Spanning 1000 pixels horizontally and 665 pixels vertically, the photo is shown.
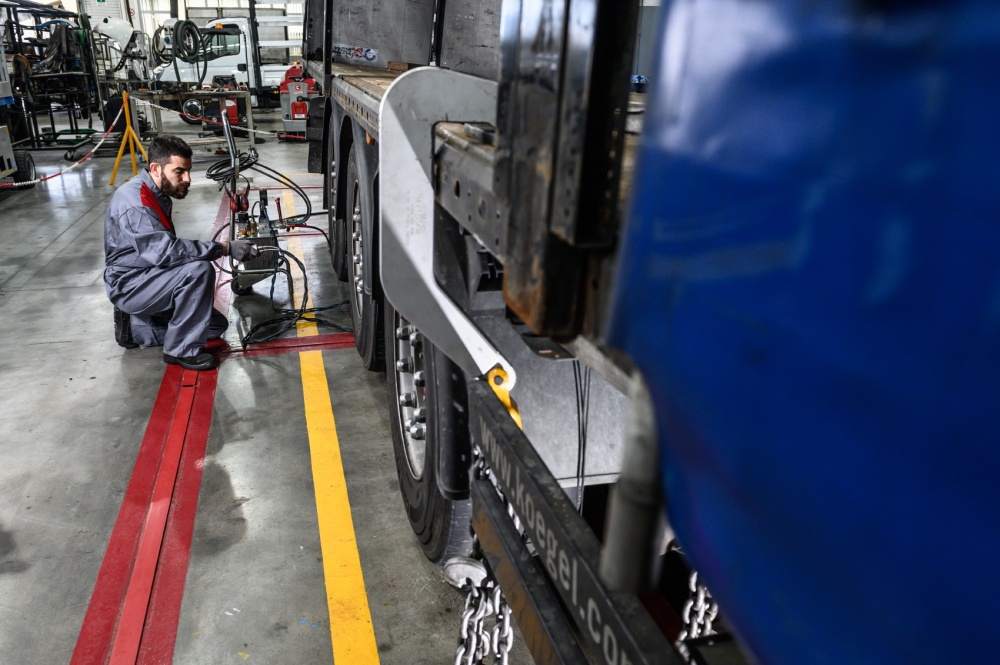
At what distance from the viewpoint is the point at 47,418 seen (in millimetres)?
3867

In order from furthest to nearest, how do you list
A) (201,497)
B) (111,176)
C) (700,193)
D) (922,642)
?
(111,176) → (201,497) → (700,193) → (922,642)

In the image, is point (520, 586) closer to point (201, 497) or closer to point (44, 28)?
point (201, 497)

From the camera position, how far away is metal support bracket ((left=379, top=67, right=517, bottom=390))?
1.73 m

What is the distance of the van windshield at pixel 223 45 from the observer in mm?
17016

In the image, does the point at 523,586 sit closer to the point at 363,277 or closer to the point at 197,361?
the point at 363,277

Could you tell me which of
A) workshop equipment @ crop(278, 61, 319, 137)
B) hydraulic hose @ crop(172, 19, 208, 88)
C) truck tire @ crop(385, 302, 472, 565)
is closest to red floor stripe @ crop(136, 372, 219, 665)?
truck tire @ crop(385, 302, 472, 565)

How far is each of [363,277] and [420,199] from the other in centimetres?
191

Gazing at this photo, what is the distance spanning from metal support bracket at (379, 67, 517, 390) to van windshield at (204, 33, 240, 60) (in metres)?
17.3

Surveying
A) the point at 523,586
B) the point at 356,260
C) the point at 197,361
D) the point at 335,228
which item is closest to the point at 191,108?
the point at 335,228

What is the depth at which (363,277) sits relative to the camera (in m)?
3.68

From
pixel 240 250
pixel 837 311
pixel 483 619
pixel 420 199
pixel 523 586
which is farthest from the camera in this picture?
pixel 240 250

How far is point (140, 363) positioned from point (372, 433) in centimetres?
178

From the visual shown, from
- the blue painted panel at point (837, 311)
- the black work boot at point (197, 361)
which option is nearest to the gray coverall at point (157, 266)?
the black work boot at point (197, 361)

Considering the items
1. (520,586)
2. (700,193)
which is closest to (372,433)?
(520,586)
